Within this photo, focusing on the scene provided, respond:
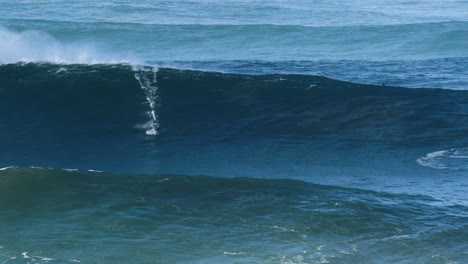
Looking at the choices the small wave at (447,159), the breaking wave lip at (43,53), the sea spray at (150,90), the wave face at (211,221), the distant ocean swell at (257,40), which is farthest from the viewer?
the distant ocean swell at (257,40)

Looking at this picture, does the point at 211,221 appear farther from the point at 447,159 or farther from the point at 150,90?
the point at 150,90

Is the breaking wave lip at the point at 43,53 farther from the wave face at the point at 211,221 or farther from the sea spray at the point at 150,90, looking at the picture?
the wave face at the point at 211,221

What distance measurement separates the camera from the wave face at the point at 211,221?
20938 millimetres

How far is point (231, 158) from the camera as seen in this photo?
92.9 ft

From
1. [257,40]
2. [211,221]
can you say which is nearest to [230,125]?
[211,221]

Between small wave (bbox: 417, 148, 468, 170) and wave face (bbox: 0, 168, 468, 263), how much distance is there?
3150 millimetres

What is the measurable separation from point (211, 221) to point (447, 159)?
833cm

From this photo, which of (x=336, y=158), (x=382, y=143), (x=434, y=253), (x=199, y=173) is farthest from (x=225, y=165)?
(x=434, y=253)

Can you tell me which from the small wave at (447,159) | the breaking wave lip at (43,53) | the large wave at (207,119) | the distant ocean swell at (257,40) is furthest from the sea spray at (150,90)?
the distant ocean swell at (257,40)

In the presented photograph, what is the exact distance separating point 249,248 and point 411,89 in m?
15.3

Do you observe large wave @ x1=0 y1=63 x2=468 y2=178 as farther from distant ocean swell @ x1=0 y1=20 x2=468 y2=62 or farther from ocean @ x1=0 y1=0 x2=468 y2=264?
distant ocean swell @ x1=0 y1=20 x2=468 y2=62

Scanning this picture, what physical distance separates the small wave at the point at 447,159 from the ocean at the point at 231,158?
2.4 inches

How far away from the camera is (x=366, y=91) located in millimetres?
33938

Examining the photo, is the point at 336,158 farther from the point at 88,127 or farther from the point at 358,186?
the point at 88,127
